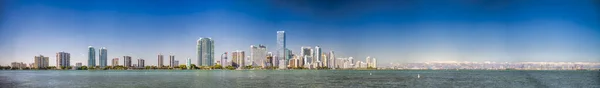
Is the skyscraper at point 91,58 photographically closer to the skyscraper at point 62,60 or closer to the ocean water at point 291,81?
the skyscraper at point 62,60

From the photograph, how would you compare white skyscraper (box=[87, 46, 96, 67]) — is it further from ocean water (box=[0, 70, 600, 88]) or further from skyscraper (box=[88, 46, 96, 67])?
ocean water (box=[0, 70, 600, 88])

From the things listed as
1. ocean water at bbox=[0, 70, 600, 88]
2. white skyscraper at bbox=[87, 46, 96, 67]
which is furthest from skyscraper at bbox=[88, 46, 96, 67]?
ocean water at bbox=[0, 70, 600, 88]

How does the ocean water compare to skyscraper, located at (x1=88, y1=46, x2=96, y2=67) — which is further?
skyscraper, located at (x1=88, y1=46, x2=96, y2=67)

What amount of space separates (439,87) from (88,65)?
7764 cm

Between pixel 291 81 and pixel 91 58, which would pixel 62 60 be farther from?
pixel 291 81

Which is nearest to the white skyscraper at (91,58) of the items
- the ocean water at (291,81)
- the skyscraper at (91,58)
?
the skyscraper at (91,58)

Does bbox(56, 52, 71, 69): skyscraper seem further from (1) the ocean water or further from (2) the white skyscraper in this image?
(1) the ocean water

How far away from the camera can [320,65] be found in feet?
317

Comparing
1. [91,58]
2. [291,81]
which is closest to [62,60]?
[91,58]

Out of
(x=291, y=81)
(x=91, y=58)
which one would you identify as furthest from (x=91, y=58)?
(x=291, y=81)

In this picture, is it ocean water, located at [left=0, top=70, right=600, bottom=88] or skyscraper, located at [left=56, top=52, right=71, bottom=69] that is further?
skyscraper, located at [left=56, top=52, right=71, bottom=69]

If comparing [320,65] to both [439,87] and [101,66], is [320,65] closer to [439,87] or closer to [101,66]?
[101,66]

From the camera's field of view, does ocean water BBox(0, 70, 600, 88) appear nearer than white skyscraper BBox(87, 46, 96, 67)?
Yes

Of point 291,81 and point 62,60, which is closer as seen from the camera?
point 291,81
